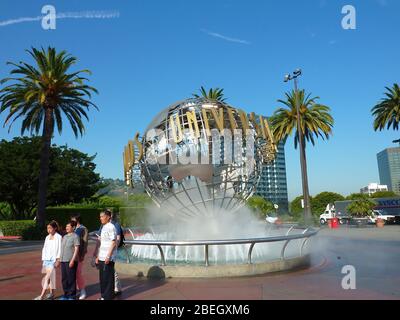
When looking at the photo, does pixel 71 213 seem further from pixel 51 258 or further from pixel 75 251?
pixel 75 251

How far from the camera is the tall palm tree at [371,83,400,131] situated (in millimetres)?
35281

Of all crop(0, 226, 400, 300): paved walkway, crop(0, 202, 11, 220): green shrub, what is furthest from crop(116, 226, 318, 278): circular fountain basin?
crop(0, 202, 11, 220): green shrub

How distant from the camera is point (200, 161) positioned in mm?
11492

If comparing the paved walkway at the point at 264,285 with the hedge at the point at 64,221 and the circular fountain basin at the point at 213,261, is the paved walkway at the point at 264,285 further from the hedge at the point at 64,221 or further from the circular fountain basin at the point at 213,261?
the hedge at the point at 64,221

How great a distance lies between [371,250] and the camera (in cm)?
1334

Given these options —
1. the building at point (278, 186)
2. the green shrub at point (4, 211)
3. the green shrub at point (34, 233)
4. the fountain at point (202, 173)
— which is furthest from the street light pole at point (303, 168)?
the building at point (278, 186)

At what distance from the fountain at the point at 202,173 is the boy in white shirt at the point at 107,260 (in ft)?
14.3

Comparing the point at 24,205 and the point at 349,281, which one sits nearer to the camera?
the point at 349,281

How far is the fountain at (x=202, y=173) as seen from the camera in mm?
11148

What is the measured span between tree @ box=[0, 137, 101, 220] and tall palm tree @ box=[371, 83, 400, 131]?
1202 inches
